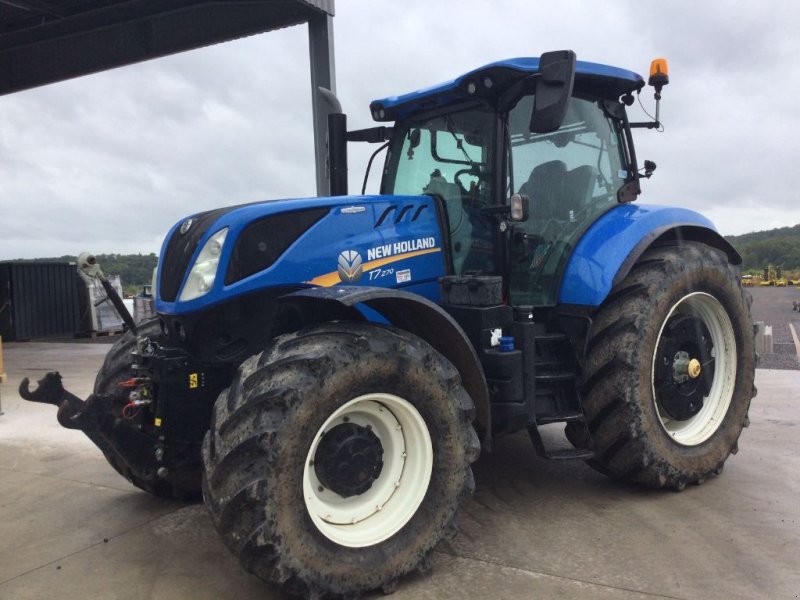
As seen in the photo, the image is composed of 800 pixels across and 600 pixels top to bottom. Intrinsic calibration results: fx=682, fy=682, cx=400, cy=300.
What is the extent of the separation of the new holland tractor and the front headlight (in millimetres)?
12

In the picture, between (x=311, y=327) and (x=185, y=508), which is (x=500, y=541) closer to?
(x=311, y=327)

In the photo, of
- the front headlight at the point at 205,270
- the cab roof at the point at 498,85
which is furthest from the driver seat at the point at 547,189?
the front headlight at the point at 205,270

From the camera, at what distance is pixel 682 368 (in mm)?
4375

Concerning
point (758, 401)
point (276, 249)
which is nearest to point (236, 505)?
point (276, 249)

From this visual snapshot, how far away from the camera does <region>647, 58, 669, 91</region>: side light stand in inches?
179

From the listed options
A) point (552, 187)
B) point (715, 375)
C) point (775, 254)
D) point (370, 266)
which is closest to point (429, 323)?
point (370, 266)

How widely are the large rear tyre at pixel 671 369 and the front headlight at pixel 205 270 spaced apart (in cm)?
219

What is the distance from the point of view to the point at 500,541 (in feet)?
11.3

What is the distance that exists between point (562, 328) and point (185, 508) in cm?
251

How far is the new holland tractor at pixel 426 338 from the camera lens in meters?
2.78

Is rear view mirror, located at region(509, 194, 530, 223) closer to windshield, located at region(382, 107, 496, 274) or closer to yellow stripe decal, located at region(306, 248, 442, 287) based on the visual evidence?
windshield, located at region(382, 107, 496, 274)

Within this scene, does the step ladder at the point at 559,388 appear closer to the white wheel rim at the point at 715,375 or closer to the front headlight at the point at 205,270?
the white wheel rim at the point at 715,375

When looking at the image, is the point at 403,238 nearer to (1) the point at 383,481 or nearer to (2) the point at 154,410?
(1) the point at 383,481

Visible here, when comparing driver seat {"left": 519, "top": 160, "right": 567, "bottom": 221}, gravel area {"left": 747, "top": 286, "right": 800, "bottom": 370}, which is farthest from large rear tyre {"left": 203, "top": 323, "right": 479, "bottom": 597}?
gravel area {"left": 747, "top": 286, "right": 800, "bottom": 370}
